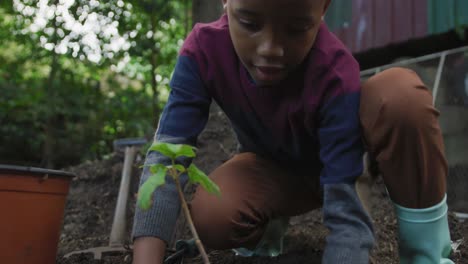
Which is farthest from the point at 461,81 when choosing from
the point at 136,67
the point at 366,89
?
the point at 136,67

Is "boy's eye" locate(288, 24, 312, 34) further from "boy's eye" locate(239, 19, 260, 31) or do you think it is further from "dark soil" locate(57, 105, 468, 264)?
"dark soil" locate(57, 105, 468, 264)

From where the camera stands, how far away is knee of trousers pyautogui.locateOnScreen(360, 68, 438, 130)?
50.3 inches

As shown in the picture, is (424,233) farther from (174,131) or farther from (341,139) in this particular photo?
(174,131)

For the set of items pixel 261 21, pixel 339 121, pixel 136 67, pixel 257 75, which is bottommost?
pixel 136 67

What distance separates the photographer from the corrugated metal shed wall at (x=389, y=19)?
451 centimetres

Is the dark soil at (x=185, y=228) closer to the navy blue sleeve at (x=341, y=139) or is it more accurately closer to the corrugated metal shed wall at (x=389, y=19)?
the navy blue sleeve at (x=341, y=139)

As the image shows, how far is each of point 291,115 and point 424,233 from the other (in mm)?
456

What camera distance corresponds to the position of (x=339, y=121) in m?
1.33

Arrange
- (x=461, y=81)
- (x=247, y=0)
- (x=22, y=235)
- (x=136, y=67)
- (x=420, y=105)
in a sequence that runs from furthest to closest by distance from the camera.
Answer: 1. (x=136, y=67)
2. (x=461, y=81)
3. (x=22, y=235)
4. (x=420, y=105)
5. (x=247, y=0)

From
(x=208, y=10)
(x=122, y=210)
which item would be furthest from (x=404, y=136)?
(x=208, y=10)

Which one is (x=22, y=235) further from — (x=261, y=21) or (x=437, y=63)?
(x=437, y=63)

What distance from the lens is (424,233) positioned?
4.33 feet

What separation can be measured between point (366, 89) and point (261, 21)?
0.36m

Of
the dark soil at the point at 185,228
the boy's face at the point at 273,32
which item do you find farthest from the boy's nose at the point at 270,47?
the dark soil at the point at 185,228
